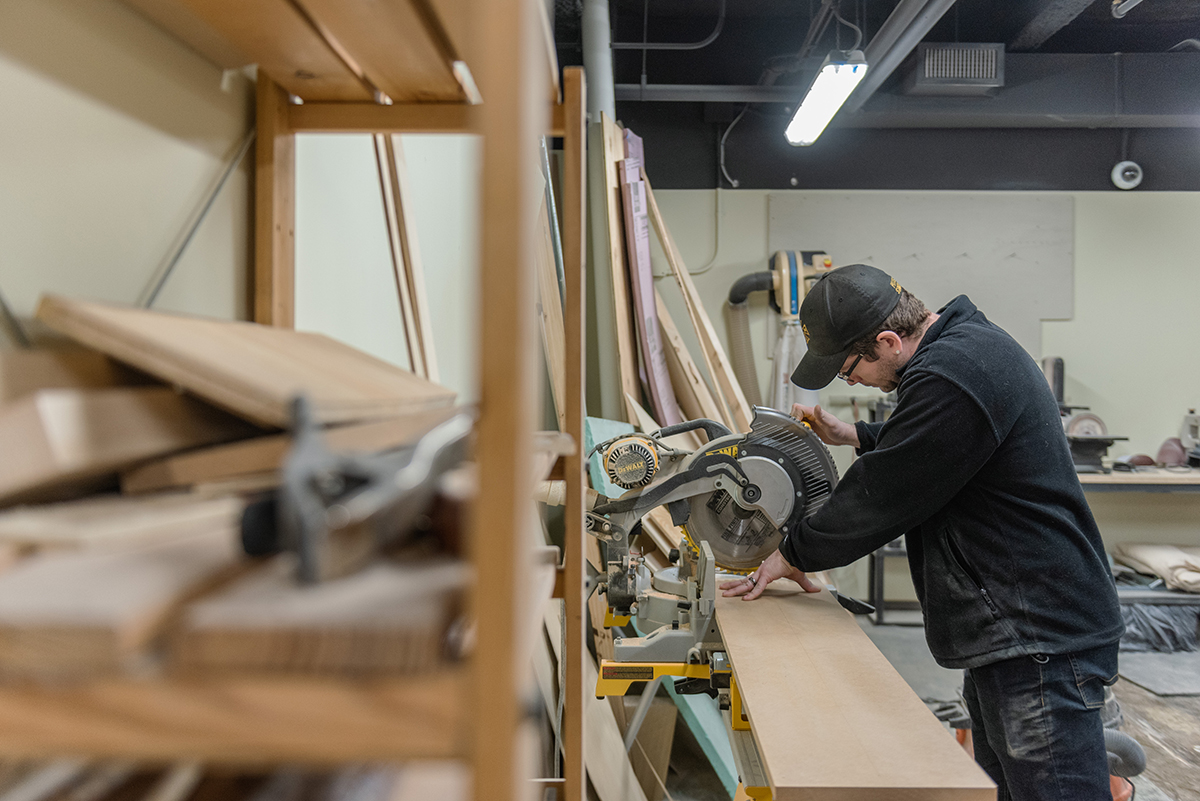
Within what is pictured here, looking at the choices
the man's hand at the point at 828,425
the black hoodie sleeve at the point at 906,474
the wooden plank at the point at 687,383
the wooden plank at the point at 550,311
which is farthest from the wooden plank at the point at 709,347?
the black hoodie sleeve at the point at 906,474

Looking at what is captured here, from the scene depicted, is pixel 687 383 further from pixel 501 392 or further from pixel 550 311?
pixel 501 392

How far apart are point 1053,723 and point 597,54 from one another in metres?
3.19

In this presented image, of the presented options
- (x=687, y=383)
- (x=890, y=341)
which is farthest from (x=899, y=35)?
(x=890, y=341)

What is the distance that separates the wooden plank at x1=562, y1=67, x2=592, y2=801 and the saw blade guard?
2.34ft

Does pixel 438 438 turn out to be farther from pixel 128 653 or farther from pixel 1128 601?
pixel 1128 601

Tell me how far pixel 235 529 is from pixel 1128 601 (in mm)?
4601

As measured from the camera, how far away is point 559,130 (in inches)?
39.0

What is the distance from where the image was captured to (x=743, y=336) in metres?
4.17

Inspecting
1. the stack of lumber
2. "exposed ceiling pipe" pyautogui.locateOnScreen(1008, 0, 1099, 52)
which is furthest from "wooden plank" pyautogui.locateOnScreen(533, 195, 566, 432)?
"exposed ceiling pipe" pyautogui.locateOnScreen(1008, 0, 1099, 52)

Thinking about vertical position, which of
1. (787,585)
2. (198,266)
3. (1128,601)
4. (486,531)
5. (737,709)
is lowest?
(1128,601)

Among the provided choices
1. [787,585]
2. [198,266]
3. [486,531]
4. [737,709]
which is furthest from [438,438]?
[787,585]

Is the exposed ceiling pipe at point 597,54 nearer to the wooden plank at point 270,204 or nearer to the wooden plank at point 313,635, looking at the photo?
the wooden plank at point 270,204

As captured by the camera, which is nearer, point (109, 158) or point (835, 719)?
point (109, 158)

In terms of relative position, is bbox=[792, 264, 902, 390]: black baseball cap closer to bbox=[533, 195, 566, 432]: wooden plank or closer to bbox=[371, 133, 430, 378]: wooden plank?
bbox=[371, 133, 430, 378]: wooden plank
